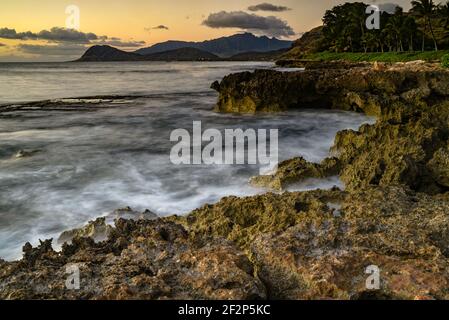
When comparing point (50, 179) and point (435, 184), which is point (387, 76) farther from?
point (50, 179)

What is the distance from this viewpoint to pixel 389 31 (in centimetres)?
6438

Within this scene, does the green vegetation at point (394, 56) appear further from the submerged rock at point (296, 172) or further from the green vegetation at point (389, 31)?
the submerged rock at point (296, 172)

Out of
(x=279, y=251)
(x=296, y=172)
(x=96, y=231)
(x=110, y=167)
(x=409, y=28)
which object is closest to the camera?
(x=279, y=251)

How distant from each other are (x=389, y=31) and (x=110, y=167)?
62.9 m

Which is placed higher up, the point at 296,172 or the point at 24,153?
the point at 296,172

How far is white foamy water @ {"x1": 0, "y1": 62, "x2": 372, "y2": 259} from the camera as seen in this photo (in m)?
8.14

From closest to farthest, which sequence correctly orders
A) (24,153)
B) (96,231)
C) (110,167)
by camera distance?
(96,231), (110,167), (24,153)

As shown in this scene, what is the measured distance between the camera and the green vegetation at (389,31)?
58188 mm

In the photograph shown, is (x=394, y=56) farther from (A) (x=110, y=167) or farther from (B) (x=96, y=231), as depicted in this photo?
(B) (x=96, y=231)

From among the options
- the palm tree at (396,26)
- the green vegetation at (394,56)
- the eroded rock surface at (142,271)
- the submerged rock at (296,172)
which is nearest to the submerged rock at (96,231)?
the eroded rock surface at (142,271)

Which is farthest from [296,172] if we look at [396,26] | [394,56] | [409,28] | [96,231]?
[396,26]

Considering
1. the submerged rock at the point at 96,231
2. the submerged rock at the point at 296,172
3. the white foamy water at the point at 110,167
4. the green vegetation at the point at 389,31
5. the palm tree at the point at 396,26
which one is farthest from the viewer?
the palm tree at the point at 396,26

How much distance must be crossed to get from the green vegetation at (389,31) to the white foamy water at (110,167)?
46724 mm

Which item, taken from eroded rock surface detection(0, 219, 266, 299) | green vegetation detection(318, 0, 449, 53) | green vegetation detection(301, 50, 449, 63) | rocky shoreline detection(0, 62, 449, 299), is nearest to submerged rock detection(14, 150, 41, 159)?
rocky shoreline detection(0, 62, 449, 299)
